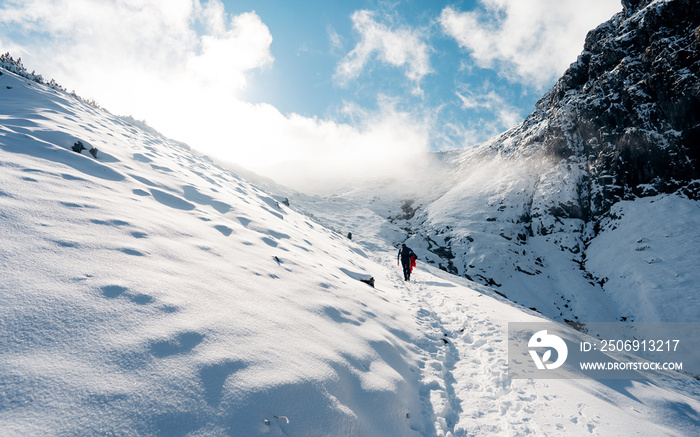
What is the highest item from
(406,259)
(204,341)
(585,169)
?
(585,169)

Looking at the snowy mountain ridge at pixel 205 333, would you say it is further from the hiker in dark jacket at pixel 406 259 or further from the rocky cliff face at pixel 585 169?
the rocky cliff face at pixel 585 169

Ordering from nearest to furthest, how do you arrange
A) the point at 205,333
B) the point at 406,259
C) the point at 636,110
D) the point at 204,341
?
the point at 204,341 → the point at 205,333 → the point at 406,259 → the point at 636,110

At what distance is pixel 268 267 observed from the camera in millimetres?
6879

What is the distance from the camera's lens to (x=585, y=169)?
34.1 m

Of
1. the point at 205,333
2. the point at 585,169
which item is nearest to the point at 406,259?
the point at 205,333

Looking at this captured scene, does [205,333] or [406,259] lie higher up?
[406,259]

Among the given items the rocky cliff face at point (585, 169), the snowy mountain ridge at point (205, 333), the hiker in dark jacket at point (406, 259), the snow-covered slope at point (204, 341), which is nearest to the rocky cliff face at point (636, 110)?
the rocky cliff face at point (585, 169)

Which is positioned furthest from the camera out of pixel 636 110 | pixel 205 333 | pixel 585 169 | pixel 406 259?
pixel 585 169

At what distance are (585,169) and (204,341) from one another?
145 feet

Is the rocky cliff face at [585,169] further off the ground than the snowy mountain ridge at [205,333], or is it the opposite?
the rocky cliff face at [585,169]

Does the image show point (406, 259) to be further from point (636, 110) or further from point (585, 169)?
point (636, 110)

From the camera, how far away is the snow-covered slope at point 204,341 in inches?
98.9

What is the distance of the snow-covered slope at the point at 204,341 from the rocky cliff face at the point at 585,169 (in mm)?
21652

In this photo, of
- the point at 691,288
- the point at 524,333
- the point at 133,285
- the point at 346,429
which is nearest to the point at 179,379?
the point at 133,285
